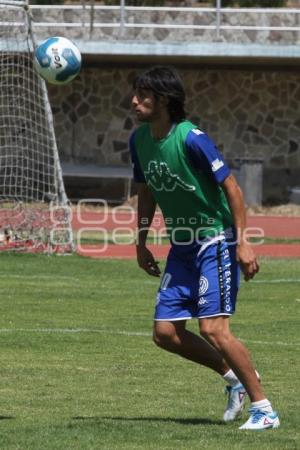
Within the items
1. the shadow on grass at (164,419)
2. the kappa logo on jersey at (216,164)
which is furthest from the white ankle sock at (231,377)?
the kappa logo on jersey at (216,164)

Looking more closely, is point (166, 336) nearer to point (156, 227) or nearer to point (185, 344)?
point (185, 344)

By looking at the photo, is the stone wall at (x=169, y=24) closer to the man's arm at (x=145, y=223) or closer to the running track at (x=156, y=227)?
the running track at (x=156, y=227)

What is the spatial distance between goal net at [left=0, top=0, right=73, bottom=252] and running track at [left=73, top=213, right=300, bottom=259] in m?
0.88

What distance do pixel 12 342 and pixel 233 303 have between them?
421 cm

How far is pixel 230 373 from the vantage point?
7.97m

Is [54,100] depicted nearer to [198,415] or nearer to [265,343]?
[265,343]

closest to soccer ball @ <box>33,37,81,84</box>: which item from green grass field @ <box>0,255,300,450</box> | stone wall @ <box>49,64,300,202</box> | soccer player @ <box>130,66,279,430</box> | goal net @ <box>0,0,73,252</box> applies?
green grass field @ <box>0,255,300,450</box>

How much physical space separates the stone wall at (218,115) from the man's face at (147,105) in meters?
21.8

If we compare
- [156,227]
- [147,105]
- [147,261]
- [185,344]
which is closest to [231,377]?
[185,344]

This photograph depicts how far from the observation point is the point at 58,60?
15.0 metres

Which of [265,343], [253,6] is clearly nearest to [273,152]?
[253,6]

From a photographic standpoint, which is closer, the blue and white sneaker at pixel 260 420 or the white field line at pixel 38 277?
the blue and white sneaker at pixel 260 420

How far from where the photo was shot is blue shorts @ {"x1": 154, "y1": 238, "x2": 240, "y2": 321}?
7.57m

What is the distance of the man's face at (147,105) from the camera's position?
762cm
